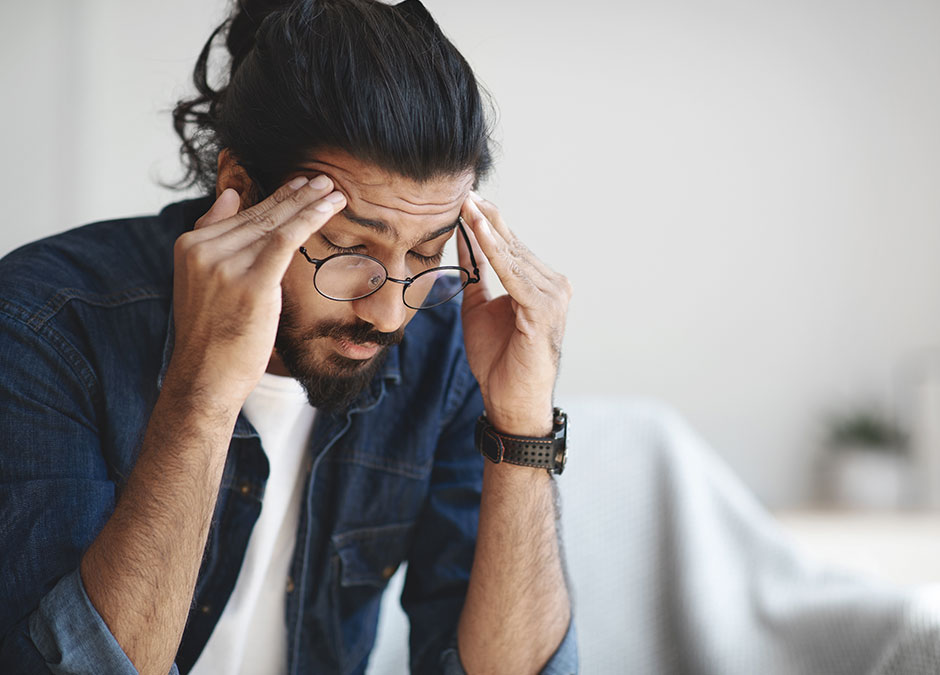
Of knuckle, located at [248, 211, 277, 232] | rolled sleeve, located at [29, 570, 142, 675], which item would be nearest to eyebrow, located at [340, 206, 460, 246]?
knuckle, located at [248, 211, 277, 232]

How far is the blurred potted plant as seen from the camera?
3.99 meters

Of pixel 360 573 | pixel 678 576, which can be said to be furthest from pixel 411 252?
pixel 678 576

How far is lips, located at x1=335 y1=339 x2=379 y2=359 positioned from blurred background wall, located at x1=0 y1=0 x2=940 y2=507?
99.8 inches

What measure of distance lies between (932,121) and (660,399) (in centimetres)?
194

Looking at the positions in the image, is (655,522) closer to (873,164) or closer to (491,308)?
(491,308)

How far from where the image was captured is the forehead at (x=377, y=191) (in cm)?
106

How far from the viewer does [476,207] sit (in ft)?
3.75

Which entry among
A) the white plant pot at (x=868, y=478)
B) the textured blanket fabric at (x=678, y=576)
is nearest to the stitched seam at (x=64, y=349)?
the textured blanket fabric at (x=678, y=576)

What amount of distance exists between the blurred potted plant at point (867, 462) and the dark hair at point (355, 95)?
344 centimetres

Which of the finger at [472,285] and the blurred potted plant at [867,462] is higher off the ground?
the finger at [472,285]

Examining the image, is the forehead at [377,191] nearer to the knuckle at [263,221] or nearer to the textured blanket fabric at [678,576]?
the knuckle at [263,221]

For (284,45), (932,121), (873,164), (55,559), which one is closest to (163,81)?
(284,45)

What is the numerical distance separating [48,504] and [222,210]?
1.27 feet

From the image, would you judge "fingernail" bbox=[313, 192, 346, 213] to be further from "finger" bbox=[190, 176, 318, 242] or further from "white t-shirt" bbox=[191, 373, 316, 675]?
"white t-shirt" bbox=[191, 373, 316, 675]
